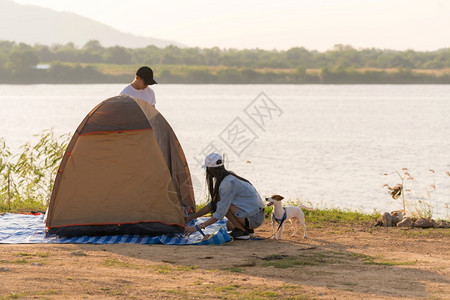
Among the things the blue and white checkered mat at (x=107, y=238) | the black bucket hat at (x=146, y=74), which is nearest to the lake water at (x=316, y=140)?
the black bucket hat at (x=146, y=74)

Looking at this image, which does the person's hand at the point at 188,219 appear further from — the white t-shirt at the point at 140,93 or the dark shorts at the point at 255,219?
the white t-shirt at the point at 140,93

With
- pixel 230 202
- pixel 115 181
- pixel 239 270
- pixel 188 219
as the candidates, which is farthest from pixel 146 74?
pixel 239 270

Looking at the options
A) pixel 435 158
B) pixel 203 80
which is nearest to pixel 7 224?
pixel 435 158

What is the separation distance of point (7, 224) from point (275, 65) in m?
70.9

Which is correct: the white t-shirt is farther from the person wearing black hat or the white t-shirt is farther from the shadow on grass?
the shadow on grass

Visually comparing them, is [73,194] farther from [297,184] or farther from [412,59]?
[412,59]

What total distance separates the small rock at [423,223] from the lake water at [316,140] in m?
2.12

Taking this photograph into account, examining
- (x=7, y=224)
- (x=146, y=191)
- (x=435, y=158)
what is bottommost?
(x=435, y=158)

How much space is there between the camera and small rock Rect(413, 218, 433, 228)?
388 inches

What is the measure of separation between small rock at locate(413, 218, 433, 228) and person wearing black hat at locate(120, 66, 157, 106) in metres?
4.09

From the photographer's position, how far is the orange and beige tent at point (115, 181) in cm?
866

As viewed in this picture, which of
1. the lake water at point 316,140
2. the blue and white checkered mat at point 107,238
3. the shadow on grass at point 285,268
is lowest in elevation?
the lake water at point 316,140

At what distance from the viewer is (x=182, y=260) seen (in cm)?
738

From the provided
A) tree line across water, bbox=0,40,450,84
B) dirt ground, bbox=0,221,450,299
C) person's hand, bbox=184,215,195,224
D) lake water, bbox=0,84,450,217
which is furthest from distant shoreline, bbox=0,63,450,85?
dirt ground, bbox=0,221,450,299
